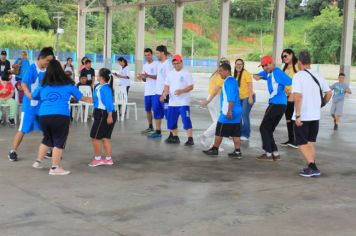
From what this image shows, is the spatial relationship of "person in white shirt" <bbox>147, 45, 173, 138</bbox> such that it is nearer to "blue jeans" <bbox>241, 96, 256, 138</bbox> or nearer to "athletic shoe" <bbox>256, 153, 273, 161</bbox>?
"blue jeans" <bbox>241, 96, 256, 138</bbox>

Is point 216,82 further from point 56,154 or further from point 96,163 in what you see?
point 56,154

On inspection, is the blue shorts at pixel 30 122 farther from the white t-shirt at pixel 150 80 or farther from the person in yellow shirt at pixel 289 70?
the person in yellow shirt at pixel 289 70

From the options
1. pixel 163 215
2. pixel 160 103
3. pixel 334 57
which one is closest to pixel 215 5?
pixel 334 57

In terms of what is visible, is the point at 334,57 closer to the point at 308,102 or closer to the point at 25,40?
the point at 25,40

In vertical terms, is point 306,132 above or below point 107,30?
below

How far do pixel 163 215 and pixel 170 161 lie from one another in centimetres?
284

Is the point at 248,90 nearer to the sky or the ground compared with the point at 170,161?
nearer to the sky

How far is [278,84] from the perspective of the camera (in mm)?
8484

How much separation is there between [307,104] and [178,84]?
2973 millimetres

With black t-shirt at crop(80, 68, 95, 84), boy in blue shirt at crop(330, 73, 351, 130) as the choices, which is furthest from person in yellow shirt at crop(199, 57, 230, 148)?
black t-shirt at crop(80, 68, 95, 84)

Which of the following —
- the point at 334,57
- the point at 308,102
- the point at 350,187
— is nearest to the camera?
the point at 350,187

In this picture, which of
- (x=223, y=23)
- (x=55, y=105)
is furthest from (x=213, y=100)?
(x=223, y=23)

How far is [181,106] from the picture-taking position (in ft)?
31.6

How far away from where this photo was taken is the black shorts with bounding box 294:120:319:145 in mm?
7184
